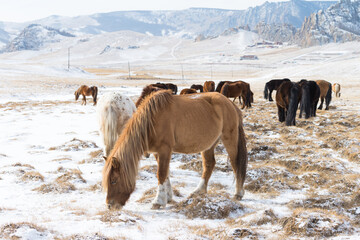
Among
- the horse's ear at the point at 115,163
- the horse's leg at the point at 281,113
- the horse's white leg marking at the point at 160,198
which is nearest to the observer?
the horse's ear at the point at 115,163

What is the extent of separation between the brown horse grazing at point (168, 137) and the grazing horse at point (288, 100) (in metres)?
6.37

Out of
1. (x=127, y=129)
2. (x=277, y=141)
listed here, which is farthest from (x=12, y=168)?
(x=277, y=141)

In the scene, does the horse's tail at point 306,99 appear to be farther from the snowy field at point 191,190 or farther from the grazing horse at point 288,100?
the snowy field at point 191,190

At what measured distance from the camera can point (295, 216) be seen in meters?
3.52

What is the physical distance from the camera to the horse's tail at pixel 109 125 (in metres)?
5.45

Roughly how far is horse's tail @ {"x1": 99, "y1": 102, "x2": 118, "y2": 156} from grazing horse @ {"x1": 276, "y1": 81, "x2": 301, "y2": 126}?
7392mm

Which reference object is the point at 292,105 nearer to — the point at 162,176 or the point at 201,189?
the point at 201,189

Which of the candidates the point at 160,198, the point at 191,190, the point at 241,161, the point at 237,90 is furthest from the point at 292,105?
the point at 160,198

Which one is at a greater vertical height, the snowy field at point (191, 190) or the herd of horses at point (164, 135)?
the herd of horses at point (164, 135)

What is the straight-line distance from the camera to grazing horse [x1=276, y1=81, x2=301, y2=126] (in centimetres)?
1074

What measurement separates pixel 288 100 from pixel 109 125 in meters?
7.97

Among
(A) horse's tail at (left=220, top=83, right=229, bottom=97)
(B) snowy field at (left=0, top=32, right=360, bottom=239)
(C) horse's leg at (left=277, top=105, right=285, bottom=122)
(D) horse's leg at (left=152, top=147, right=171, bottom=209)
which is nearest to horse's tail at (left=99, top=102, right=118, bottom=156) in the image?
(B) snowy field at (left=0, top=32, right=360, bottom=239)

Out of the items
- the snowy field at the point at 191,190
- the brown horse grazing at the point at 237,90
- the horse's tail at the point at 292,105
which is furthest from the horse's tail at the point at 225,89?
the snowy field at the point at 191,190

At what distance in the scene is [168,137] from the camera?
4223 millimetres
